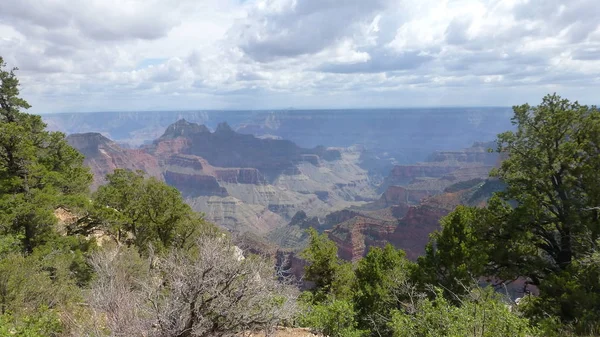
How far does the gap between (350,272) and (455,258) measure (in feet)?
40.0

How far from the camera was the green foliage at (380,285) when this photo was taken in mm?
19236

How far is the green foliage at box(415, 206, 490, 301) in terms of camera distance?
18.4m

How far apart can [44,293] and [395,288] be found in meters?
17.5

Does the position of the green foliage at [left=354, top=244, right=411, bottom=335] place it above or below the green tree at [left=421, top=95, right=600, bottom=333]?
below

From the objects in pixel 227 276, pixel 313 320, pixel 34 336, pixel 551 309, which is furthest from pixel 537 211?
pixel 34 336

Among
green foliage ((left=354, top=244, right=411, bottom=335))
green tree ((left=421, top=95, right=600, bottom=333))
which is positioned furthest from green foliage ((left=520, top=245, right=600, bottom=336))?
green foliage ((left=354, top=244, right=411, bottom=335))

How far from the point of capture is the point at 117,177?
3259cm

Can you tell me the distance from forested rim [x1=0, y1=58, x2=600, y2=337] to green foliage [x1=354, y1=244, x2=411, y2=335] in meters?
0.09

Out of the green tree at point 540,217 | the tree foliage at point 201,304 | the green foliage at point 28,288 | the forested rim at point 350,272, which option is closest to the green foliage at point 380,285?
the forested rim at point 350,272

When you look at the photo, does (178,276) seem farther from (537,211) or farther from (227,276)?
(537,211)

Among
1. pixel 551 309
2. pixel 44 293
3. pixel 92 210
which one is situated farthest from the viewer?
pixel 92 210

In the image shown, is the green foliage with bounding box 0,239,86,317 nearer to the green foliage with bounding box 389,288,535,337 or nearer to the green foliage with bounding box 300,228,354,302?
the green foliage with bounding box 389,288,535,337

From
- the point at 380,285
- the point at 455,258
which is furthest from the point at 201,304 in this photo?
the point at 455,258

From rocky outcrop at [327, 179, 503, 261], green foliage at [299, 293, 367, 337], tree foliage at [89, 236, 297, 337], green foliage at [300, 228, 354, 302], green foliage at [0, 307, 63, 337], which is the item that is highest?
tree foliage at [89, 236, 297, 337]
